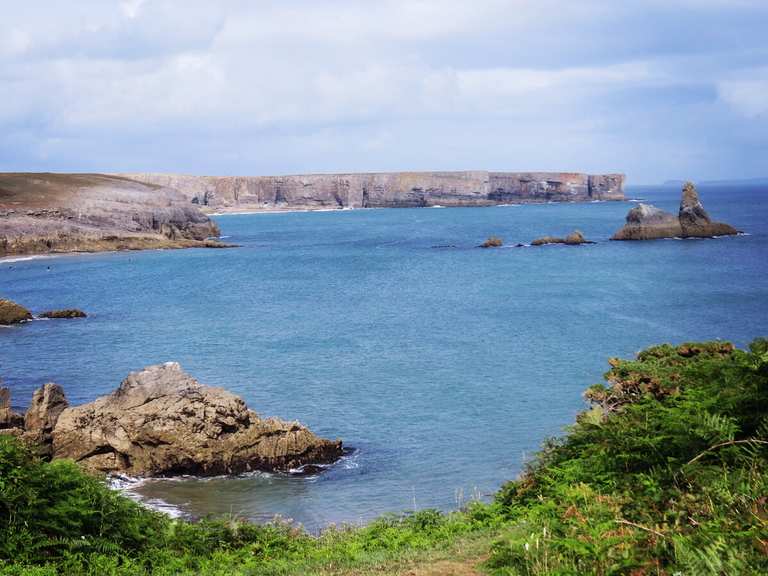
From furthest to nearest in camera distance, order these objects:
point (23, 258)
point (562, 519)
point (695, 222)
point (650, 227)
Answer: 1. point (650, 227)
2. point (695, 222)
3. point (23, 258)
4. point (562, 519)

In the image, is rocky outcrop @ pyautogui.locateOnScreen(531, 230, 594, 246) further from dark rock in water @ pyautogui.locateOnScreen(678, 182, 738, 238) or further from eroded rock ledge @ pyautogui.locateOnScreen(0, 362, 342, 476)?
eroded rock ledge @ pyautogui.locateOnScreen(0, 362, 342, 476)

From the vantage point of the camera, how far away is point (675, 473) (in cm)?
845

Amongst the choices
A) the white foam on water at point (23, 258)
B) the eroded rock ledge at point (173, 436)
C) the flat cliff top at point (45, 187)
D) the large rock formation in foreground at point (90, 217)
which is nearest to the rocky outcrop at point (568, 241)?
the large rock formation in foreground at point (90, 217)

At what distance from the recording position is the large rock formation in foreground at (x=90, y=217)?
86375mm

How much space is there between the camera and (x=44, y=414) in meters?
20.4

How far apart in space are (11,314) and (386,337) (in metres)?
20.2

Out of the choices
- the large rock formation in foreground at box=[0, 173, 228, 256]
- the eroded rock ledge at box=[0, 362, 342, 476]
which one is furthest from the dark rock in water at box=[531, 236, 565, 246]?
the eroded rock ledge at box=[0, 362, 342, 476]

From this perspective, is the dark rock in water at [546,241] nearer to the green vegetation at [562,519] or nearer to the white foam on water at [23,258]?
the white foam on water at [23,258]

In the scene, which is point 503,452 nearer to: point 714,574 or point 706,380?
point 706,380

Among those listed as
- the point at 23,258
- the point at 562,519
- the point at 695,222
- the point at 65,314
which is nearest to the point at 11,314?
the point at 65,314

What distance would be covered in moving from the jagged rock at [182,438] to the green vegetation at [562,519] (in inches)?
280

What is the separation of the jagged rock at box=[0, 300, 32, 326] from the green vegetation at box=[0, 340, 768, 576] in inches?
1399

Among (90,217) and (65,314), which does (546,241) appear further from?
(65,314)

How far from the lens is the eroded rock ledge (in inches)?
751
